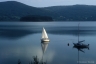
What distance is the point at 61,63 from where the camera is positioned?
83.8 feet

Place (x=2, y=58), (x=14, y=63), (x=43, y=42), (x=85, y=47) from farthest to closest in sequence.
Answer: (x=43, y=42)
(x=85, y=47)
(x=2, y=58)
(x=14, y=63)

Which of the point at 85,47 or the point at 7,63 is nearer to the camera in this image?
the point at 7,63

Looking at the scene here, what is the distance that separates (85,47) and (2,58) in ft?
57.9

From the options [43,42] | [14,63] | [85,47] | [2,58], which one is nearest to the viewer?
[14,63]

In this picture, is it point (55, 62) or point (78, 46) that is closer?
point (55, 62)

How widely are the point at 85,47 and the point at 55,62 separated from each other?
1551 cm

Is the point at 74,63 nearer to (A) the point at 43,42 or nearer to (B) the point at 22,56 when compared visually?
(B) the point at 22,56

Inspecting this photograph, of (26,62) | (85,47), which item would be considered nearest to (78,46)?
(85,47)

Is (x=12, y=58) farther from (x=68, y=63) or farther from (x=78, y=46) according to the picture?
(x=78, y=46)

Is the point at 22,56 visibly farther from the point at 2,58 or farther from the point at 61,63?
the point at 61,63

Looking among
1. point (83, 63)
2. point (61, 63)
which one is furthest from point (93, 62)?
point (61, 63)

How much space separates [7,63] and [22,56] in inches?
170

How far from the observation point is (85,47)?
40.2 meters

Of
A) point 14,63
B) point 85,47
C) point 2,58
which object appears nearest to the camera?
point 14,63
